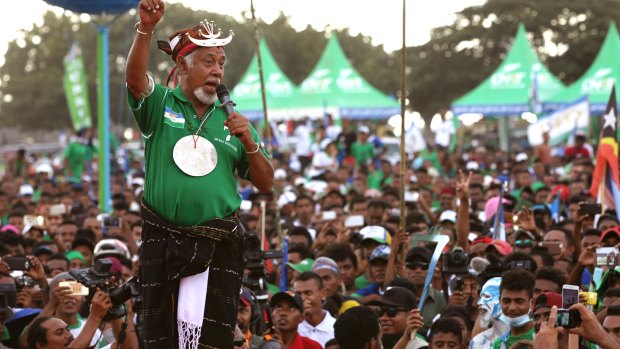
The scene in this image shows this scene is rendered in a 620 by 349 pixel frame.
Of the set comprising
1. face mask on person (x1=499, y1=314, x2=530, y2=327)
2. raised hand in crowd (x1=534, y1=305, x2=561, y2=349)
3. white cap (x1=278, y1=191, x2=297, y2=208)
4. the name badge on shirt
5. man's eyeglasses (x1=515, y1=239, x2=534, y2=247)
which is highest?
the name badge on shirt

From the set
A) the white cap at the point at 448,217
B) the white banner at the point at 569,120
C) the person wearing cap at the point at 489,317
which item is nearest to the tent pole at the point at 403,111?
the person wearing cap at the point at 489,317

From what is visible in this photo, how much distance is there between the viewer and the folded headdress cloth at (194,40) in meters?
5.35

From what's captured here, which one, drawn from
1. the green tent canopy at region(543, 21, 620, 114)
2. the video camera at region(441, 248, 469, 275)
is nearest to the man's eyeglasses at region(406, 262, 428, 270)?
the video camera at region(441, 248, 469, 275)

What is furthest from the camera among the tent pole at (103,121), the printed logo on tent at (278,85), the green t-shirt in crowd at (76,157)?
the printed logo on tent at (278,85)

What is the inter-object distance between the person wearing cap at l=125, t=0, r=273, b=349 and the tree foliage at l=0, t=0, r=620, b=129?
1768 inches

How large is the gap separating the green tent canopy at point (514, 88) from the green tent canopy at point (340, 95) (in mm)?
2069

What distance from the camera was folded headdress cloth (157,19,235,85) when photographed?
535 centimetres

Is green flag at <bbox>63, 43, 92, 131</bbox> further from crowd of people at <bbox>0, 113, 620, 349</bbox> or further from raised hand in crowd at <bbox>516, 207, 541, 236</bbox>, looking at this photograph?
raised hand in crowd at <bbox>516, 207, 541, 236</bbox>

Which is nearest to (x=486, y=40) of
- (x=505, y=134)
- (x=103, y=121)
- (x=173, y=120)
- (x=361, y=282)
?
(x=505, y=134)

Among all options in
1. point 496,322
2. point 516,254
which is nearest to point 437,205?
point 516,254

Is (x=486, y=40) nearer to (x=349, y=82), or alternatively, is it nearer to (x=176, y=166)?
(x=349, y=82)

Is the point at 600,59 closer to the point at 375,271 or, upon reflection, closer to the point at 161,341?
the point at 375,271

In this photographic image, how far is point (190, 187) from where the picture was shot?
17.1 ft

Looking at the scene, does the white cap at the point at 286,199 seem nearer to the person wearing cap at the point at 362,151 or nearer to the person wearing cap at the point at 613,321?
the person wearing cap at the point at 362,151
